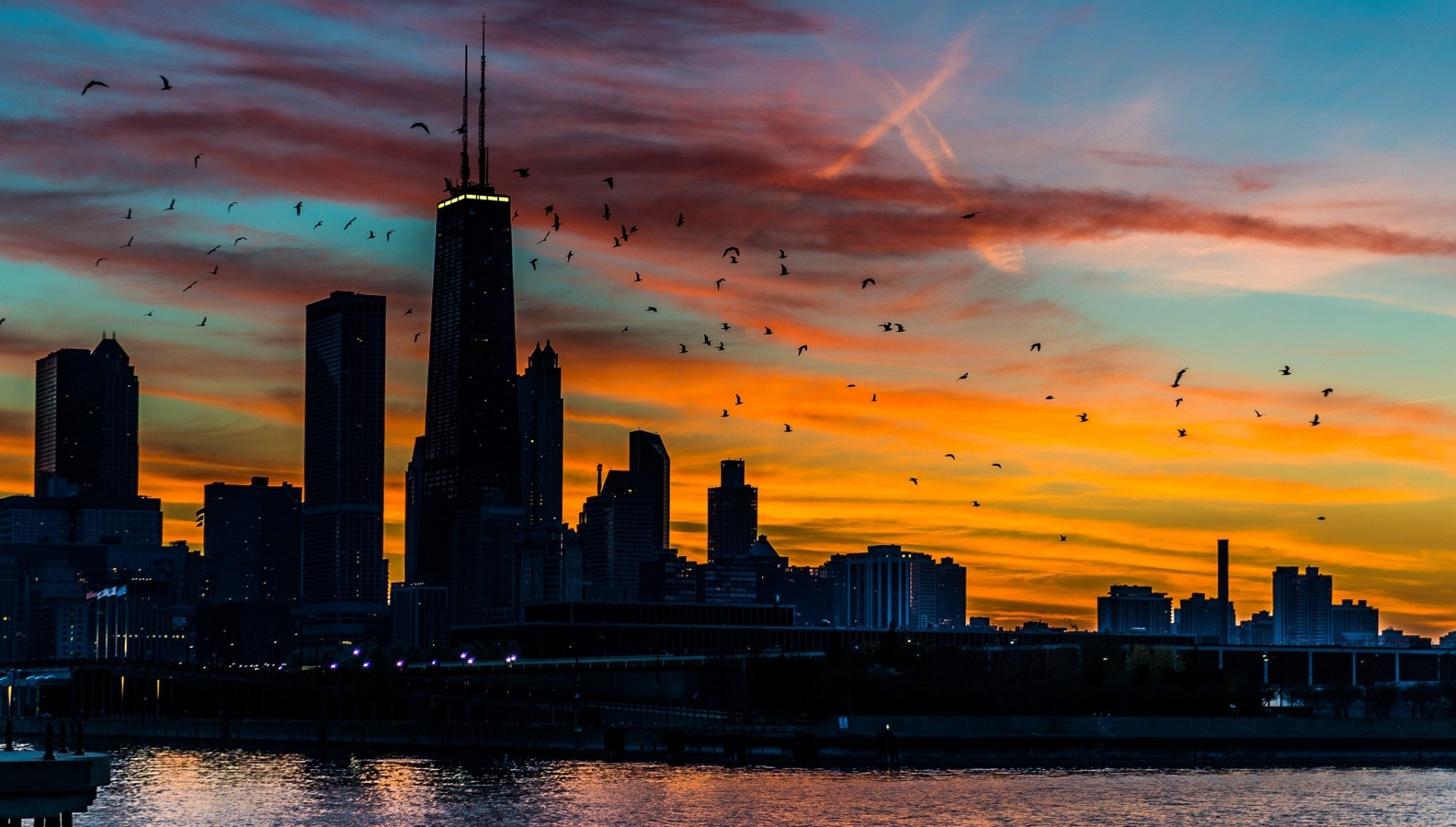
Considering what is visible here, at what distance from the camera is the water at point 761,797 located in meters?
115

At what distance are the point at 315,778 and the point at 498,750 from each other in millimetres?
36454

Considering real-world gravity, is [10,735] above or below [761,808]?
above

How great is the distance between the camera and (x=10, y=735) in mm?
64438

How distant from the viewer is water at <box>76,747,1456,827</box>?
378 ft

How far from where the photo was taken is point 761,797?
12656 cm

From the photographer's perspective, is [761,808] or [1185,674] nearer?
[761,808]

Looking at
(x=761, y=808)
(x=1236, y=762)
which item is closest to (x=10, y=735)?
(x=761, y=808)

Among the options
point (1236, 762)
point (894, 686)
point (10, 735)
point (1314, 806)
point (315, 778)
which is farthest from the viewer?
point (894, 686)

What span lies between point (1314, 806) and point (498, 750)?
3396 inches

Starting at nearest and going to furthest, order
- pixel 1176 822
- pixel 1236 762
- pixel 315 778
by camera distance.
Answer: pixel 1176 822
pixel 315 778
pixel 1236 762

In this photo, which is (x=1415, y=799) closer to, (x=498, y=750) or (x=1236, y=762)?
(x=1236, y=762)

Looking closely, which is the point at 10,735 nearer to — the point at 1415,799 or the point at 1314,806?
the point at 1314,806

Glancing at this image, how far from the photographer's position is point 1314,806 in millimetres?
124062

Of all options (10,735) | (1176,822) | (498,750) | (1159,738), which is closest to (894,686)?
(1159,738)
